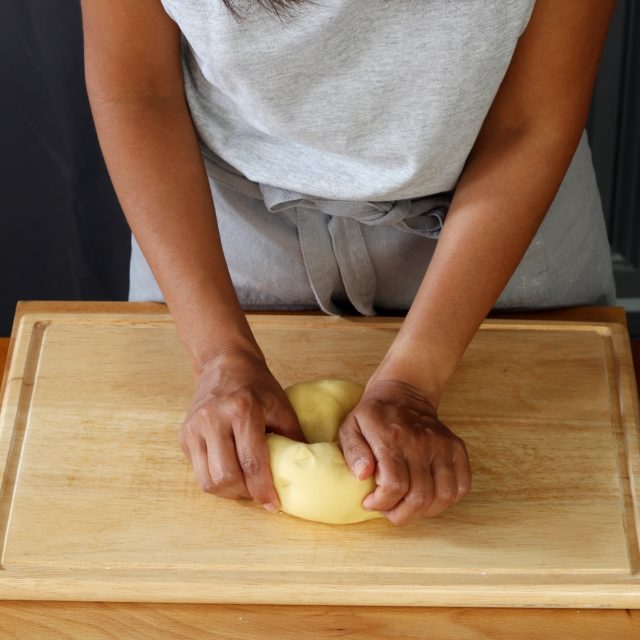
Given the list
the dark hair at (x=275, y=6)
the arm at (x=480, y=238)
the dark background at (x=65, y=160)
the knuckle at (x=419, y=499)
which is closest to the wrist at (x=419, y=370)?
the arm at (x=480, y=238)

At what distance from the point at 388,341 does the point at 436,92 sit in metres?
0.28

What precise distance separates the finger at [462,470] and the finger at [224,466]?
179 millimetres

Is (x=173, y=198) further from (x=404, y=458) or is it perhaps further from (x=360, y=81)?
(x=404, y=458)

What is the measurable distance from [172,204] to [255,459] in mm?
269

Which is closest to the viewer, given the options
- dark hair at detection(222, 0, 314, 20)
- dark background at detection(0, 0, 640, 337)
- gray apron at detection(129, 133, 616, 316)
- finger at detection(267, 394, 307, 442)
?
dark hair at detection(222, 0, 314, 20)

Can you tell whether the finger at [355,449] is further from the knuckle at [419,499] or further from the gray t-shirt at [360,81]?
the gray t-shirt at [360,81]

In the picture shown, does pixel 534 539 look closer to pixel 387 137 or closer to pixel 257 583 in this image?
pixel 257 583

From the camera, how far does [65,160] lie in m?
1.70

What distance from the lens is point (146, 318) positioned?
1071mm

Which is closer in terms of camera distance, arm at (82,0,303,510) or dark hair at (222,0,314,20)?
dark hair at (222,0,314,20)

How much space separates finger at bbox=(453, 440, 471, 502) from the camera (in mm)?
863

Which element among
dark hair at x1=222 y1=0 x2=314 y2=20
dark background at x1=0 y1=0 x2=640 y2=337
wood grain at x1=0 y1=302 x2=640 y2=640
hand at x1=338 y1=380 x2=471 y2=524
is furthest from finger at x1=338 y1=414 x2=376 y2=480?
dark background at x1=0 y1=0 x2=640 y2=337

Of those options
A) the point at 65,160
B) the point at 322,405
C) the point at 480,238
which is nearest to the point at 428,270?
the point at 480,238

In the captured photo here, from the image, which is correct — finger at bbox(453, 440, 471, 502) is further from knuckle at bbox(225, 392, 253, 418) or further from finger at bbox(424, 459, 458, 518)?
knuckle at bbox(225, 392, 253, 418)
